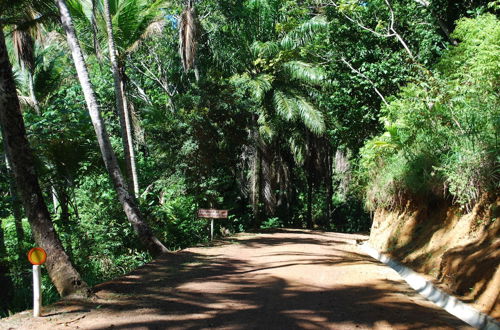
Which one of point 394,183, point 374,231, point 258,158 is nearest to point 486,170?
point 394,183

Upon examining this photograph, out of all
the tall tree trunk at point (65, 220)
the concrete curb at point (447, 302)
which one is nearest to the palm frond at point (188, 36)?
the tall tree trunk at point (65, 220)

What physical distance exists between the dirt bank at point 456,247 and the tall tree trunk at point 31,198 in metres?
5.56

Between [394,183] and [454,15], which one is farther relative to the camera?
[454,15]

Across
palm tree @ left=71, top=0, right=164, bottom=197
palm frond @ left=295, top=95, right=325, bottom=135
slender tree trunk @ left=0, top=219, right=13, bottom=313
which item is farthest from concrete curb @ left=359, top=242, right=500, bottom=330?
palm frond @ left=295, top=95, right=325, bottom=135

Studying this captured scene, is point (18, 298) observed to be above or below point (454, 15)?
below

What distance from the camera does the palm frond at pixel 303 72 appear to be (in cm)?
2297

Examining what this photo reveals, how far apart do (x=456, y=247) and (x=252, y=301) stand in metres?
3.31

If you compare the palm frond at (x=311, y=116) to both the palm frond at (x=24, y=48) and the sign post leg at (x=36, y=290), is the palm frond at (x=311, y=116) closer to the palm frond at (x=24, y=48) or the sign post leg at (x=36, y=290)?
the palm frond at (x=24, y=48)

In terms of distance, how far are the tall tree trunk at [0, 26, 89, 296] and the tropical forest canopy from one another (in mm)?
22

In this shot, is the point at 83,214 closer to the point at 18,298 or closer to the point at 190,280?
the point at 18,298

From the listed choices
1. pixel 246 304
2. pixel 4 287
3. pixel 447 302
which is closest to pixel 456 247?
pixel 447 302

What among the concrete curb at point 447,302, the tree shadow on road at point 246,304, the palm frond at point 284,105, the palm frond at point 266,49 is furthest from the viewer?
the palm frond at point 284,105

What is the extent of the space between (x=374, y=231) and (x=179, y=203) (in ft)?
22.6

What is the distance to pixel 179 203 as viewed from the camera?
17422 millimetres
